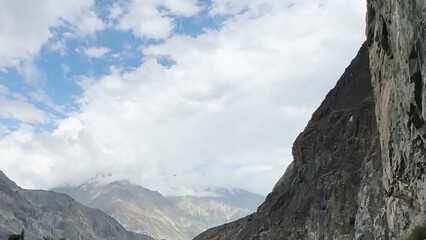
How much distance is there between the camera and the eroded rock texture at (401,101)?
992 inches

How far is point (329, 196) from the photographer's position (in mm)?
67625

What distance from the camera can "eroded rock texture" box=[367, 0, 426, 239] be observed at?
2519 cm

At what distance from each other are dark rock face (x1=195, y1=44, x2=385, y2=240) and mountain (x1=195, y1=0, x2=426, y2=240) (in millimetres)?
152

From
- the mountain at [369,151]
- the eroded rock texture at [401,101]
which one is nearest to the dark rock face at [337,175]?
the mountain at [369,151]

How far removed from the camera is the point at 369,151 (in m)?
60.4

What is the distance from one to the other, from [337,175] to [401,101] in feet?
139

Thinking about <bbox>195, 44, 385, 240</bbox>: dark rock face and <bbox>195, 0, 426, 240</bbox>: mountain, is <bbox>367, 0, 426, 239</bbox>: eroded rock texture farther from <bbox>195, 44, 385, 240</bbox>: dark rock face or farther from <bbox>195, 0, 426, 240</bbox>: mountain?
<bbox>195, 44, 385, 240</bbox>: dark rock face

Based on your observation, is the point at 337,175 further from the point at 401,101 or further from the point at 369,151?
the point at 401,101

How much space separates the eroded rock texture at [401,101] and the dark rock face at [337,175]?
52.8 ft

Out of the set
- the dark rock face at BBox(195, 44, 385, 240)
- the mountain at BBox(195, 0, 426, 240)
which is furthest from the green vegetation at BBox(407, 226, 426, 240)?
the dark rock face at BBox(195, 44, 385, 240)

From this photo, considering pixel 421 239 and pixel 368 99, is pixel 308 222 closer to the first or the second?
pixel 368 99

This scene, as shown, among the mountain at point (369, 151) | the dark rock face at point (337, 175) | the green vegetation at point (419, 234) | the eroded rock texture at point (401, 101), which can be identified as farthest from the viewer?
the dark rock face at point (337, 175)

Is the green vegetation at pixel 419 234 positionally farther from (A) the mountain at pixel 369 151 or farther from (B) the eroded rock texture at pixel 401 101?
(A) the mountain at pixel 369 151

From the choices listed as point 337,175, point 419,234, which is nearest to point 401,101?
point 419,234
